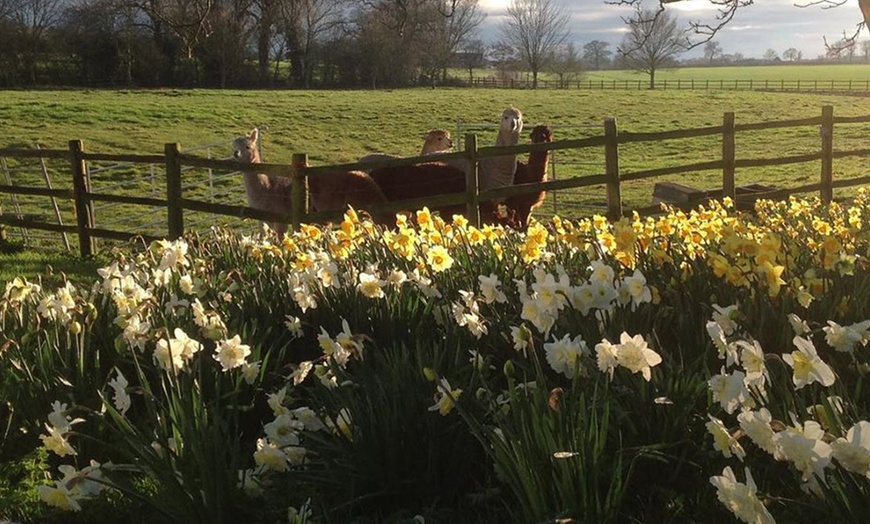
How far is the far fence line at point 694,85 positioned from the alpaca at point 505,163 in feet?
174

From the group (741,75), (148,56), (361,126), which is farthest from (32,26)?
(741,75)

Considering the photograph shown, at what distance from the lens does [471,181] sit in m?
9.38

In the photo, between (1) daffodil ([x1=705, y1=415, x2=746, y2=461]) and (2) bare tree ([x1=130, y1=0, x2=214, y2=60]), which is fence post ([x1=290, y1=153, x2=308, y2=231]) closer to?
(2) bare tree ([x1=130, y1=0, x2=214, y2=60])

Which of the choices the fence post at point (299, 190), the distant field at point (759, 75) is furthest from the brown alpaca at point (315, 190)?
the distant field at point (759, 75)

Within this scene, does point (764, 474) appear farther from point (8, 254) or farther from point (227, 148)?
point (227, 148)

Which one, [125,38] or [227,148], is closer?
[227,148]

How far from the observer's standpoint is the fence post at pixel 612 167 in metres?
10.3

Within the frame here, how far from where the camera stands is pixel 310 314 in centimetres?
387

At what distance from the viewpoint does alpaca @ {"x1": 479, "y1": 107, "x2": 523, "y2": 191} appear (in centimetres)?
1104

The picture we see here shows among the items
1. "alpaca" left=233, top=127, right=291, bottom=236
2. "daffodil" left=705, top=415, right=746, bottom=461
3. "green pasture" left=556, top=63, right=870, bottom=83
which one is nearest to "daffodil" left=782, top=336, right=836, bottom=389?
"daffodil" left=705, top=415, right=746, bottom=461

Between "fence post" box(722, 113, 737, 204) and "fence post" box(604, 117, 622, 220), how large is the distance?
4.66ft

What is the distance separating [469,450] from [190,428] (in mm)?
798

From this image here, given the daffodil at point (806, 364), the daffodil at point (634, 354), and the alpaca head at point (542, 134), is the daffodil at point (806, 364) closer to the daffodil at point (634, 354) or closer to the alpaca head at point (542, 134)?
the daffodil at point (634, 354)

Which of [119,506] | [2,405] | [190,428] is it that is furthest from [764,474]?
[2,405]
